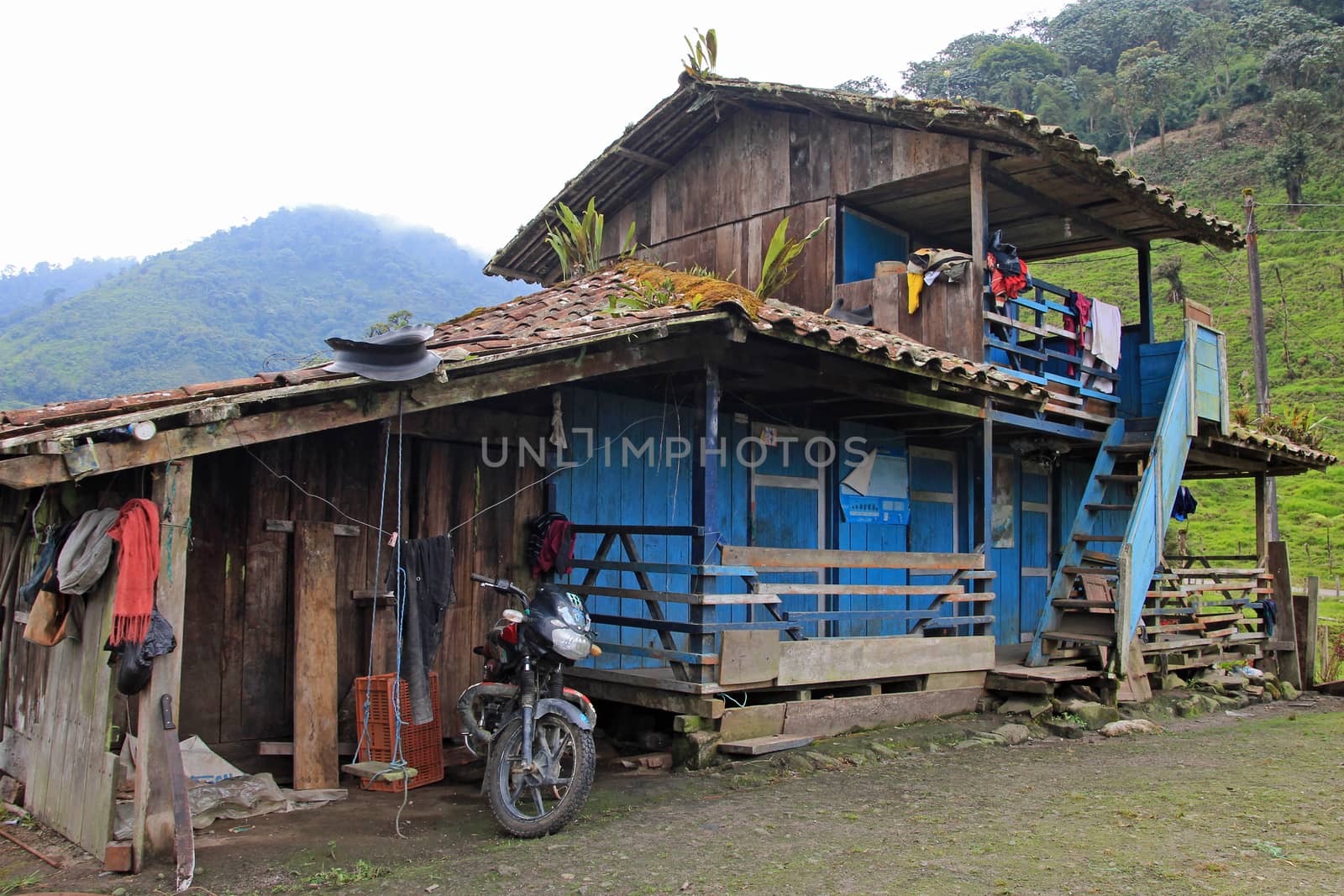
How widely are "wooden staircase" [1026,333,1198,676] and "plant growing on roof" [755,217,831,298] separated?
3.99m

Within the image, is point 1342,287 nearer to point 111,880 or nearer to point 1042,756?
point 1042,756

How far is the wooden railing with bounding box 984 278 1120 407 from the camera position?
32.4 ft

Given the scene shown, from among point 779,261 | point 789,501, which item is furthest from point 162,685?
point 779,261

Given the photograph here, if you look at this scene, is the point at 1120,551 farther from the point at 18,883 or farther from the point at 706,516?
the point at 18,883

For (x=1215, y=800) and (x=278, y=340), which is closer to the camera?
(x=1215, y=800)

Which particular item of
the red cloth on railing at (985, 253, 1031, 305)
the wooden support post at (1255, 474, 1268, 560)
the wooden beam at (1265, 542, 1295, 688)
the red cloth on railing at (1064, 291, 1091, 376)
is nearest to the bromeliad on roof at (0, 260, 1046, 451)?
the red cloth on railing at (985, 253, 1031, 305)

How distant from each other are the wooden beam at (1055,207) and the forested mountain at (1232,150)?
440 inches

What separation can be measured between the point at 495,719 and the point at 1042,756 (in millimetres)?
4511

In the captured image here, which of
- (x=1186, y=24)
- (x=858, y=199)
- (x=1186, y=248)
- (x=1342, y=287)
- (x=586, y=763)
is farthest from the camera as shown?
(x=1186, y=24)

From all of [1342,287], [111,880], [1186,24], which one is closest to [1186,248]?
[1342,287]

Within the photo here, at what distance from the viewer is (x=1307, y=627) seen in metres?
13.2

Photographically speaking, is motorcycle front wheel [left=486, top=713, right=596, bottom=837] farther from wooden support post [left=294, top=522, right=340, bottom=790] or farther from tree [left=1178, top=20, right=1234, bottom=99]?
tree [left=1178, top=20, right=1234, bottom=99]

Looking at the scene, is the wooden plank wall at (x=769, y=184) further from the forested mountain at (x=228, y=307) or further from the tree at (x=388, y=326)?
the forested mountain at (x=228, y=307)

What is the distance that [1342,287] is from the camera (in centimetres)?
3309
